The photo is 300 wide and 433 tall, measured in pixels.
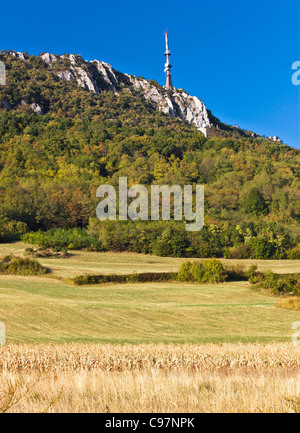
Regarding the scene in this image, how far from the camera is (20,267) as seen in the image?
32438 millimetres

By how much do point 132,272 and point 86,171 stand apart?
45.2 meters

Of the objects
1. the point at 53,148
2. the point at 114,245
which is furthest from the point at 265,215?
the point at 53,148

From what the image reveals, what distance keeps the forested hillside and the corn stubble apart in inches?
1409

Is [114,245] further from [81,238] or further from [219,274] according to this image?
[219,274]

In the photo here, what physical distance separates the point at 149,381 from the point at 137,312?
1407cm

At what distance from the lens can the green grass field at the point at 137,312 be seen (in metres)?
16.0

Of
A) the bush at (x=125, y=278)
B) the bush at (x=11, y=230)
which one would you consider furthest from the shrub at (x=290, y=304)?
the bush at (x=11, y=230)

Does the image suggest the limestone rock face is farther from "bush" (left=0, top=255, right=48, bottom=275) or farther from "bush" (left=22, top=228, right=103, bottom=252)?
"bush" (left=0, top=255, right=48, bottom=275)

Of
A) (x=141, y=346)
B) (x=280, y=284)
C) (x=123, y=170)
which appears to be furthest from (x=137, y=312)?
(x=123, y=170)

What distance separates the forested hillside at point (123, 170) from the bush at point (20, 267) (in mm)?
13787

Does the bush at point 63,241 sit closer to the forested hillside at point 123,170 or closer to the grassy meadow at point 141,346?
the forested hillside at point 123,170

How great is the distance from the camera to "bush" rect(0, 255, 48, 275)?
3198 centimetres

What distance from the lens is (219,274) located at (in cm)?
3238

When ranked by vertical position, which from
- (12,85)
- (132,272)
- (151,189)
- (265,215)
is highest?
(12,85)
